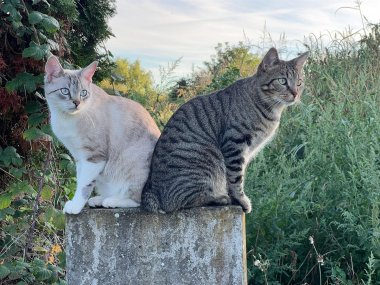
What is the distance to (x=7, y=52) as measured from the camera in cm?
423

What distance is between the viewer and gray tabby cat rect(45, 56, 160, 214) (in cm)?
324

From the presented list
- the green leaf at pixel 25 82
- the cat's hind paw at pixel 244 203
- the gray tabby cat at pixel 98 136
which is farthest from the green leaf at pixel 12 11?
the cat's hind paw at pixel 244 203

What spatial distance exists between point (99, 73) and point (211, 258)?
1791mm

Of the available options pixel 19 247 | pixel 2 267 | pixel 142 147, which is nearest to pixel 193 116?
pixel 142 147

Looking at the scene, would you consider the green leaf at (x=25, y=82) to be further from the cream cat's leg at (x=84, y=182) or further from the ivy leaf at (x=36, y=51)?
the cream cat's leg at (x=84, y=182)

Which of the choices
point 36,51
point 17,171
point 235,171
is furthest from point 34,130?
point 235,171

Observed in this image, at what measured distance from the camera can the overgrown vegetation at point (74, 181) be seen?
13.1ft

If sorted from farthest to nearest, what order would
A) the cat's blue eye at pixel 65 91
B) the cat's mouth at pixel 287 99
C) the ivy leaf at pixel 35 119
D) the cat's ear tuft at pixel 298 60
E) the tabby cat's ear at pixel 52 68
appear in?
1. the ivy leaf at pixel 35 119
2. the cat's ear tuft at pixel 298 60
3. the cat's mouth at pixel 287 99
4. the tabby cat's ear at pixel 52 68
5. the cat's blue eye at pixel 65 91

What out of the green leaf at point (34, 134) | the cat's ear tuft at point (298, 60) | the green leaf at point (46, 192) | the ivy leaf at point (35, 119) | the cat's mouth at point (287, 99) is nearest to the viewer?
the cat's mouth at point (287, 99)

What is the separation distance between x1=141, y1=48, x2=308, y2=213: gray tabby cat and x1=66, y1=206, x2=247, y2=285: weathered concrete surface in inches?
3.2

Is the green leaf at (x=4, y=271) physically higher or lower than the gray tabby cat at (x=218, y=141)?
lower

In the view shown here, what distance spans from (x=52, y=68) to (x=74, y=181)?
1423 mm

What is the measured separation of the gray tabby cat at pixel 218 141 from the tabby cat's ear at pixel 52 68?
0.62 metres

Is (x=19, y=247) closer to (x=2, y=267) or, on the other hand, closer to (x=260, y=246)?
(x=2, y=267)
